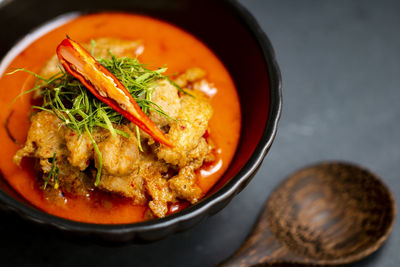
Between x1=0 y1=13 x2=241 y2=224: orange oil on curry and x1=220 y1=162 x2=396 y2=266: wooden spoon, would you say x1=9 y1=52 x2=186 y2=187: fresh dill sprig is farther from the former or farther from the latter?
x1=220 y1=162 x2=396 y2=266: wooden spoon

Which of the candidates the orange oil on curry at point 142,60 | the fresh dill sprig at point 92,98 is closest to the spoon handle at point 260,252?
the orange oil on curry at point 142,60

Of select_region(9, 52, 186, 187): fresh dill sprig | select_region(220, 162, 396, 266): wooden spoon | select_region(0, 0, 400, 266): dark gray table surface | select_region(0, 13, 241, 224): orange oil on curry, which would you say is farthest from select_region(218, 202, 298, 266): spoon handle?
select_region(9, 52, 186, 187): fresh dill sprig

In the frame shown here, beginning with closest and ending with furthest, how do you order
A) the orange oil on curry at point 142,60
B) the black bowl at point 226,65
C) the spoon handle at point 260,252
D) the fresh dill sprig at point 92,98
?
the black bowl at point 226,65 < the fresh dill sprig at point 92,98 < the orange oil on curry at point 142,60 < the spoon handle at point 260,252

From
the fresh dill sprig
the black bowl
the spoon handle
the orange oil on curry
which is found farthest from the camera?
the spoon handle

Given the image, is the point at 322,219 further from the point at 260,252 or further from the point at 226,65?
the point at 226,65

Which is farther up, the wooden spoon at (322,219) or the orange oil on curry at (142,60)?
the orange oil on curry at (142,60)

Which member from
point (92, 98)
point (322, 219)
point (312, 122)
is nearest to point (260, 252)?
point (322, 219)

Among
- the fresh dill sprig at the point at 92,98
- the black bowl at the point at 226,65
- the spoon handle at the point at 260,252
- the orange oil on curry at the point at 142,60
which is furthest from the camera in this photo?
the spoon handle at the point at 260,252

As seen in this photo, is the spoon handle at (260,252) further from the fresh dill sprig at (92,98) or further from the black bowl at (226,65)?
the fresh dill sprig at (92,98)
